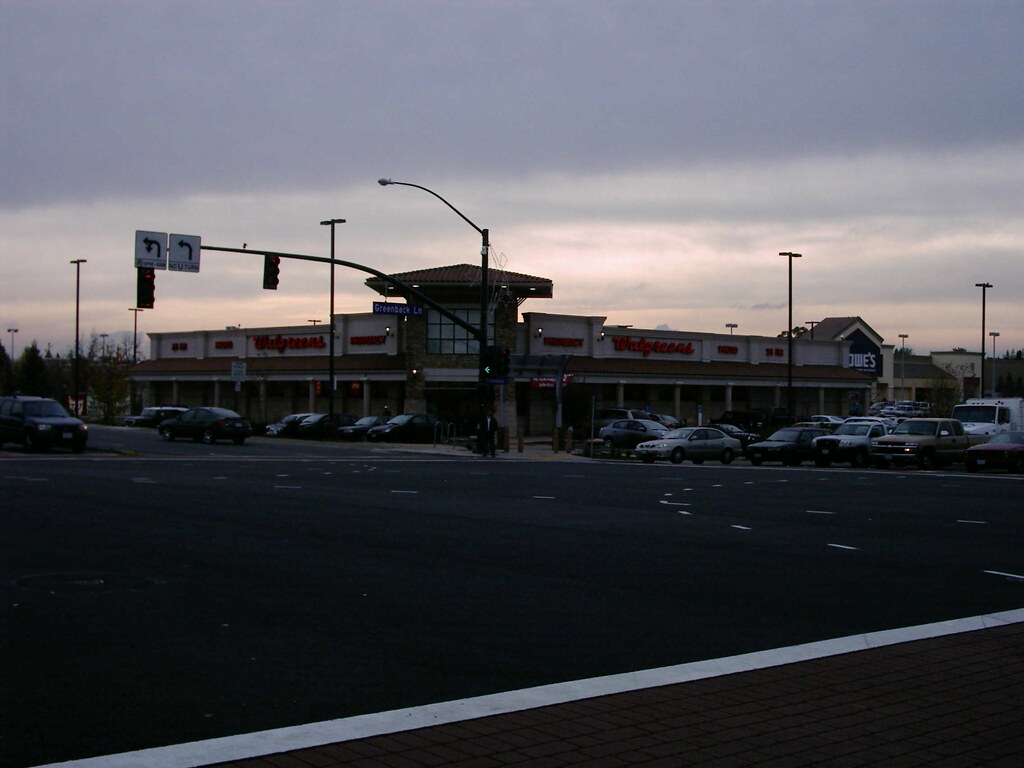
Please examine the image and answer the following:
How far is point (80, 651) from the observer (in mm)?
8242

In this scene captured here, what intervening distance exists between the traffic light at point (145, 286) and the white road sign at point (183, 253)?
0.75 meters

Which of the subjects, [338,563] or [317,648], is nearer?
[317,648]

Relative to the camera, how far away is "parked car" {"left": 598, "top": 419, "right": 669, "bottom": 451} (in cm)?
4738

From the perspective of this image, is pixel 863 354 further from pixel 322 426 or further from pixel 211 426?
pixel 211 426

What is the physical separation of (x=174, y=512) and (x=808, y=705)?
1302 cm

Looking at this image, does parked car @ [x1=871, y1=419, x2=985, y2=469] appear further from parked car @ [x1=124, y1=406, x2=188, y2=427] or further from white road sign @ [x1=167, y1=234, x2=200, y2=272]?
parked car @ [x1=124, y1=406, x2=188, y2=427]

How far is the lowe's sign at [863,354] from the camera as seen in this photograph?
9856cm

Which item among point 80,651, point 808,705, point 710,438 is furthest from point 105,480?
point 710,438

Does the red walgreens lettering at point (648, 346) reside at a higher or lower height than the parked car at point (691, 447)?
higher

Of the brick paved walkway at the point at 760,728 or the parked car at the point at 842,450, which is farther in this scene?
the parked car at the point at 842,450

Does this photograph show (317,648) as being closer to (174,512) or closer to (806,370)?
(174,512)

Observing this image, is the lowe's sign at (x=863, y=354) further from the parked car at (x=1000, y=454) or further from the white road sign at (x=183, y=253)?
the white road sign at (x=183, y=253)

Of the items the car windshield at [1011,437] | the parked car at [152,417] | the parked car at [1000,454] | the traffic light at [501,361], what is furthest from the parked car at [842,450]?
the parked car at [152,417]

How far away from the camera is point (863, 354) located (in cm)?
9944
